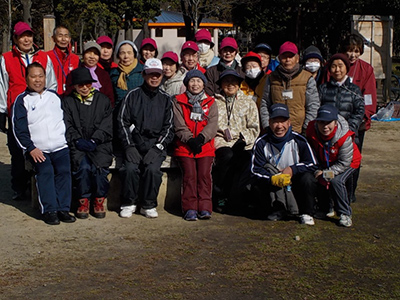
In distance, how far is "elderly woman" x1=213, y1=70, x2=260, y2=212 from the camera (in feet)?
21.8

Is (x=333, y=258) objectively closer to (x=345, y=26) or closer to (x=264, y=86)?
(x=264, y=86)

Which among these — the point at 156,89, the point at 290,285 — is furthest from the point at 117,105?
the point at 290,285

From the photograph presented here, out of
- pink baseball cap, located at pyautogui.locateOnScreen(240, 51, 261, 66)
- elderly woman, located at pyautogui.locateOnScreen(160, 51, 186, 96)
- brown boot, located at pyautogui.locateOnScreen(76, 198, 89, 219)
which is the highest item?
pink baseball cap, located at pyautogui.locateOnScreen(240, 51, 261, 66)

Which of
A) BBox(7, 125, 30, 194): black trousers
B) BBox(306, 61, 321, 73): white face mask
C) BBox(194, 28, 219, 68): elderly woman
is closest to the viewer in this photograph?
BBox(7, 125, 30, 194): black trousers

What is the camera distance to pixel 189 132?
6.55m

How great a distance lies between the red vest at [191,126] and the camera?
649 centimetres

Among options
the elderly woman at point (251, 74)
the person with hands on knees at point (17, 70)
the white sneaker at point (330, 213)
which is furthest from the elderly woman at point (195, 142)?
the person with hands on knees at point (17, 70)

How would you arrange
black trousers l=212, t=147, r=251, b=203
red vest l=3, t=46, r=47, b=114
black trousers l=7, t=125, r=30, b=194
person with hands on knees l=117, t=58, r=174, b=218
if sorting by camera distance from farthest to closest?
black trousers l=7, t=125, r=30, b=194 → red vest l=3, t=46, r=47, b=114 → black trousers l=212, t=147, r=251, b=203 → person with hands on knees l=117, t=58, r=174, b=218

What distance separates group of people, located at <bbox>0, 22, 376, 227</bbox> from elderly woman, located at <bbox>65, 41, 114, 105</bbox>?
1cm

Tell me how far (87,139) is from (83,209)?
74 cm

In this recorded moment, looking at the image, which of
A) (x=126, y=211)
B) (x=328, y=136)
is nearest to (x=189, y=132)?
(x=126, y=211)

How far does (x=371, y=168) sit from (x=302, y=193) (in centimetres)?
303

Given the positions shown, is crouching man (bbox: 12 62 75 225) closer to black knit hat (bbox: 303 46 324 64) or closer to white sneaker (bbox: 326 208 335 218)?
white sneaker (bbox: 326 208 335 218)

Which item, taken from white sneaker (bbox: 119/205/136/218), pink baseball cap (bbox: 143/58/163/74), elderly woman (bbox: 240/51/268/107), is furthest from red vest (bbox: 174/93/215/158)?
elderly woman (bbox: 240/51/268/107)
